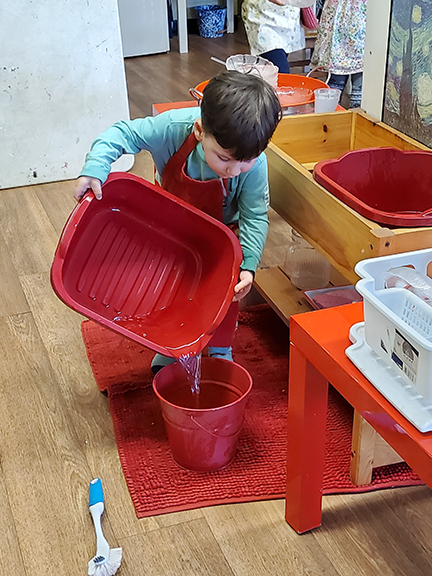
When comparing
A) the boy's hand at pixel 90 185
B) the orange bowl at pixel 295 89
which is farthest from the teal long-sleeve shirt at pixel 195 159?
the orange bowl at pixel 295 89

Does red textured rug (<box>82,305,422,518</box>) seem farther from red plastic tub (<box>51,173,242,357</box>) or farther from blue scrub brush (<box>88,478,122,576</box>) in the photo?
red plastic tub (<box>51,173,242,357</box>)

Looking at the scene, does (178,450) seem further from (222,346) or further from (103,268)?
(103,268)

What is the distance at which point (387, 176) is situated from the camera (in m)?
1.37

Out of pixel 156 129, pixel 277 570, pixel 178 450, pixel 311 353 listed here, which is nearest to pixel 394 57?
pixel 156 129

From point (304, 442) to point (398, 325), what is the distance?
351 millimetres

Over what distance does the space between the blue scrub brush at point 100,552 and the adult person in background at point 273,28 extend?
192 cm

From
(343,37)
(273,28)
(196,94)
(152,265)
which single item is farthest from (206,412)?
(343,37)

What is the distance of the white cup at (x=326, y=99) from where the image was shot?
1704 mm

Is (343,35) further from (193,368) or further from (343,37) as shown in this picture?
(193,368)

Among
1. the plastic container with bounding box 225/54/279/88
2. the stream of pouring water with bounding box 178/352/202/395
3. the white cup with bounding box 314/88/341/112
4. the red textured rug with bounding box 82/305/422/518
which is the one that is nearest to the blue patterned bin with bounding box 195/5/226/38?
the plastic container with bounding box 225/54/279/88

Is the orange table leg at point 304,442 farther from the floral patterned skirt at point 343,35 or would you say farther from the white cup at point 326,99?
the floral patterned skirt at point 343,35

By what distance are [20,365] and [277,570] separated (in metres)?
0.79

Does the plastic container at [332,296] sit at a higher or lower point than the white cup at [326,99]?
lower

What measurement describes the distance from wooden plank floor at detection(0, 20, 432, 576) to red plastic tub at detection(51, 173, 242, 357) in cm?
24
